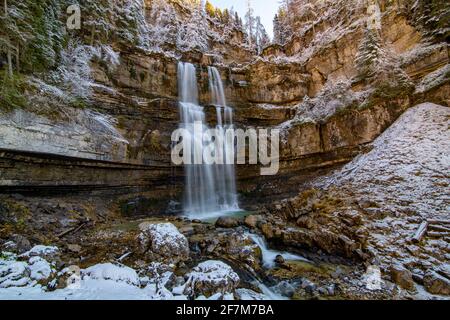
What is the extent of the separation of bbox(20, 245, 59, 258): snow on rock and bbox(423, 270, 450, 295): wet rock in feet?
28.6

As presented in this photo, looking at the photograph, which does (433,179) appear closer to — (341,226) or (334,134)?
(341,226)

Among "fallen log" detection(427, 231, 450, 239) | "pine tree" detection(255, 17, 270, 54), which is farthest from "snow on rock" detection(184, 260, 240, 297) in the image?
"pine tree" detection(255, 17, 270, 54)

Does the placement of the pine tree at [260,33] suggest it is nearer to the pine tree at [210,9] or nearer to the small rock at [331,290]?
the pine tree at [210,9]

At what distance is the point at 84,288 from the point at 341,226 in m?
7.20

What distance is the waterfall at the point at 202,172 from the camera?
14852 millimetres

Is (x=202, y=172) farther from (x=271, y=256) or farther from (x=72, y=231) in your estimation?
(x=271, y=256)

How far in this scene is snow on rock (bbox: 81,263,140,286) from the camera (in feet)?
14.7

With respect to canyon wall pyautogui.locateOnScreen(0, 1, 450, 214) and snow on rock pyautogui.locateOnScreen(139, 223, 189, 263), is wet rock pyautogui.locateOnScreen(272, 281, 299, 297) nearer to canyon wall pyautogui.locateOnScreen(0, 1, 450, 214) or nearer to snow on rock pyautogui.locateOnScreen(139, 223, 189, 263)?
snow on rock pyautogui.locateOnScreen(139, 223, 189, 263)

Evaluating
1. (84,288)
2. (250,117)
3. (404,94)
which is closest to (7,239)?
(84,288)

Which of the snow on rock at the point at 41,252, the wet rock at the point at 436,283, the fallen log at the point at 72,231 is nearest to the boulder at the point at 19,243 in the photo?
the snow on rock at the point at 41,252

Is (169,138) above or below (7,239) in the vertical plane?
above

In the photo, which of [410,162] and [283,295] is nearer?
[283,295]

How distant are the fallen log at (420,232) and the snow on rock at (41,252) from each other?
31.0 feet

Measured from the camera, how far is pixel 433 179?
7281mm
